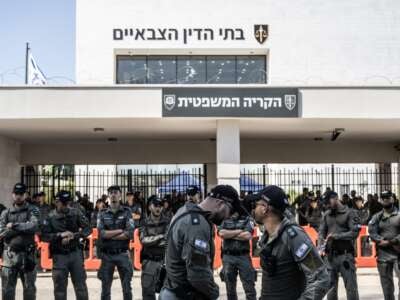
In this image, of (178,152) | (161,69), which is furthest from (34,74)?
(161,69)

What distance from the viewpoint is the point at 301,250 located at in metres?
3.86

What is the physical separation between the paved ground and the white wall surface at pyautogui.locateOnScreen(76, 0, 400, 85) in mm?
12312

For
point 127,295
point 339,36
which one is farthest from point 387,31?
point 127,295

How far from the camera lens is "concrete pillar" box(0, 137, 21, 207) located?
16.5m

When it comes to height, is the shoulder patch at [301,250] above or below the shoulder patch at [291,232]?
below

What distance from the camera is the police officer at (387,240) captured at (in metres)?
8.32

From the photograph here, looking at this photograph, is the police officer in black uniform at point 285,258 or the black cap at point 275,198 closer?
the police officer in black uniform at point 285,258

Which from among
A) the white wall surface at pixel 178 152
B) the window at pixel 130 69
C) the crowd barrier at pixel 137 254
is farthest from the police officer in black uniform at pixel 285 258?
the window at pixel 130 69

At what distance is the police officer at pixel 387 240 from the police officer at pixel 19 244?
191 inches

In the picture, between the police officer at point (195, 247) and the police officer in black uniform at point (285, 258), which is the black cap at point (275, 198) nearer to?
the police officer in black uniform at point (285, 258)

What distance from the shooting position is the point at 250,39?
23.5m

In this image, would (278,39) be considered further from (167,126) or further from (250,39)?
(167,126)

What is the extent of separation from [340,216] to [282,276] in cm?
483

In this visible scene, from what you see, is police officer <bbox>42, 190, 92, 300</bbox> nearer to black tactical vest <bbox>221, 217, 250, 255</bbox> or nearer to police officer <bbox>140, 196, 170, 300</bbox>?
police officer <bbox>140, 196, 170, 300</bbox>
